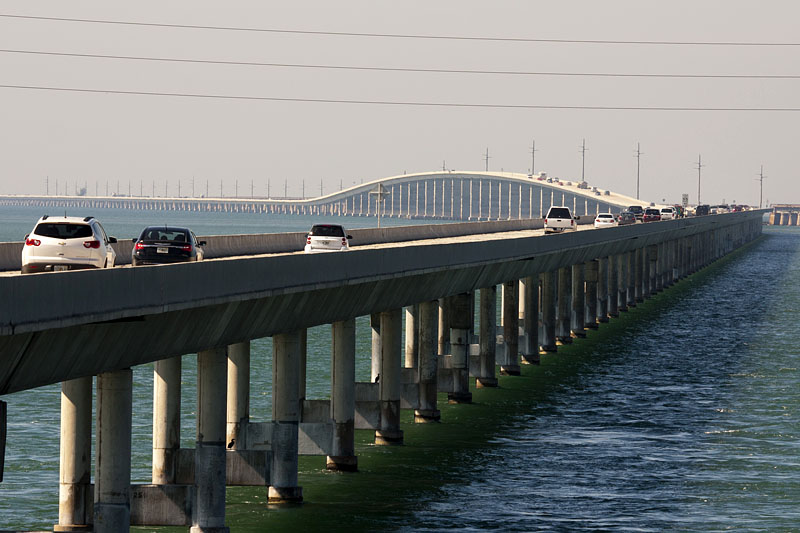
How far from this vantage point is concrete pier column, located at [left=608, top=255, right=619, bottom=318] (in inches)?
3516

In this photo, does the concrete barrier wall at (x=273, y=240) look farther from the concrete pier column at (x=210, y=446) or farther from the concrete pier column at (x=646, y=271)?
the concrete pier column at (x=646, y=271)

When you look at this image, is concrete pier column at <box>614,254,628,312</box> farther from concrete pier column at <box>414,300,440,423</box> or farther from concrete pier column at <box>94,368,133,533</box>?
concrete pier column at <box>94,368,133,533</box>

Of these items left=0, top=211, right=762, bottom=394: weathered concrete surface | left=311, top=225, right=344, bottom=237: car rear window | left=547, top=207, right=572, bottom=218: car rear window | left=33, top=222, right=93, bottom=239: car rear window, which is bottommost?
left=0, top=211, right=762, bottom=394: weathered concrete surface

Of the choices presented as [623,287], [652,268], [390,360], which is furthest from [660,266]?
[390,360]

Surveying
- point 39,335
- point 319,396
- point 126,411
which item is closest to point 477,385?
point 319,396

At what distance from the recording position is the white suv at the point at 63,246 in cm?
3027

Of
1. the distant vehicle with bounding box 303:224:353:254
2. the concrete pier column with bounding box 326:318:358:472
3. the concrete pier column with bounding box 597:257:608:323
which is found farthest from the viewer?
the concrete pier column with bounding box 597:257:608:323

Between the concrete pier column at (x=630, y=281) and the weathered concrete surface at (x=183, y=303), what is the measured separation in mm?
54960

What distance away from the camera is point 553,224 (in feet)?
303

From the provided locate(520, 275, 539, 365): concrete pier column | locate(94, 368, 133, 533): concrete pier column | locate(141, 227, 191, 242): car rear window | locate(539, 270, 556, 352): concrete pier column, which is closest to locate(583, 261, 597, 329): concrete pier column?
locate(539, 270, 556, 352): concrete pier column

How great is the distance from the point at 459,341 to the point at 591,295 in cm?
3472

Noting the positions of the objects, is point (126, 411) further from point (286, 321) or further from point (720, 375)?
point (720, 375)

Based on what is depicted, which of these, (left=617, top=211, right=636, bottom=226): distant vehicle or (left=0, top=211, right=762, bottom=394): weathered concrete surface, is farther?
(left=617, top=211, right=636, bottom=226): distant vehicle

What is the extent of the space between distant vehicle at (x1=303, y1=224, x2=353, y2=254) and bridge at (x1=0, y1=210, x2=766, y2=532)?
500cm
